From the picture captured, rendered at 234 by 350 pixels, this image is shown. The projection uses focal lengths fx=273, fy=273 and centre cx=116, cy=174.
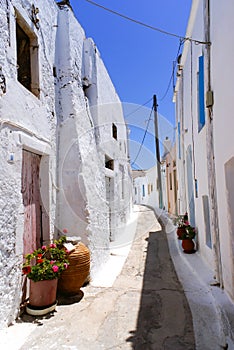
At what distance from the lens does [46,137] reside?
4984 mm

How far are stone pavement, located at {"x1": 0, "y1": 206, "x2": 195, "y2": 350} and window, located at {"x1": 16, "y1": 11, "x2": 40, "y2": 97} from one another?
3.62 m

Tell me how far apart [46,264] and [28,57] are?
3.65 m

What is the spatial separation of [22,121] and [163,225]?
364 inches

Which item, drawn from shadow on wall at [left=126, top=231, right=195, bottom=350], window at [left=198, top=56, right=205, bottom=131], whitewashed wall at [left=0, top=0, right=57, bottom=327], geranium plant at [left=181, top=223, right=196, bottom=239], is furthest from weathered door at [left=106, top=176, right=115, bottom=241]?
whitewashed wall at [left=0, top=0, right=57, bottom=327]

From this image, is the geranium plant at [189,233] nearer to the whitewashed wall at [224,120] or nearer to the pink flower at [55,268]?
the whitewashed wall at [224,120]

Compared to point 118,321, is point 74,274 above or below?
above

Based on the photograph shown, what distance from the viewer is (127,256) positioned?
7.68m

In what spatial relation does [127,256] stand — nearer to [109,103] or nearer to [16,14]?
[109,103]

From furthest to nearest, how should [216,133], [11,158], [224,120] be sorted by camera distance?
1. [216,133]
2. [224,120]
3. [11,158]

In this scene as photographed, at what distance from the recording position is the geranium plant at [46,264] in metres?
3.87

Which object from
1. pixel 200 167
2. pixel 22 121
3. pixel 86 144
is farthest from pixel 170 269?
pixel 22 121

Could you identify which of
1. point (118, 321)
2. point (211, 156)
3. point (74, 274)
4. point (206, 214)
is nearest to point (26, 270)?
point (74, 274)

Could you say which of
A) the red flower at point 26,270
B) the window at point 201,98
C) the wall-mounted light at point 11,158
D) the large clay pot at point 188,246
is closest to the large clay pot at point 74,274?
the red flower at point 26,270

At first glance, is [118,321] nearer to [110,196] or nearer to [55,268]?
[55,268]
